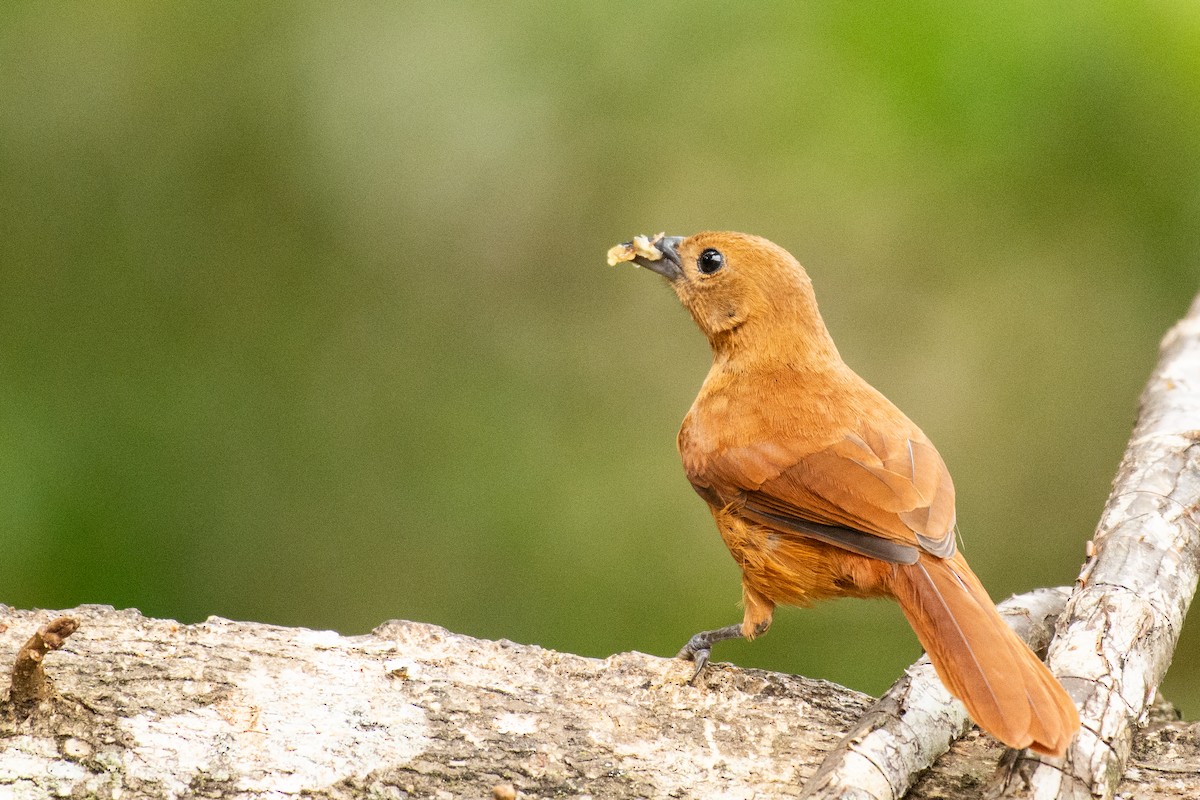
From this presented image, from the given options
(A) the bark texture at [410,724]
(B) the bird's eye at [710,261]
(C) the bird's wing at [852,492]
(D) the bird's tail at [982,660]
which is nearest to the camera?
(D) the bird's tail at [982,660]

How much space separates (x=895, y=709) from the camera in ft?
9.33

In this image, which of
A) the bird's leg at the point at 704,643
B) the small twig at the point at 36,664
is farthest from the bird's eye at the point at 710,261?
the small twig at the point at 36,664

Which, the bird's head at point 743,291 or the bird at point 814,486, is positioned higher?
the bird's head at point 743,291

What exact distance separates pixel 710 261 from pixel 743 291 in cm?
17

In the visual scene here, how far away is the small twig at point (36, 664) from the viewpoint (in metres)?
2.35

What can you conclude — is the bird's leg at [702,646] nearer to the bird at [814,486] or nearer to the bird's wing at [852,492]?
the bird at [814,486]

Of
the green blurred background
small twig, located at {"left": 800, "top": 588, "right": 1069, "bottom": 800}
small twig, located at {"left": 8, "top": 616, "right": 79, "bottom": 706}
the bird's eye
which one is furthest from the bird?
small twig, located at {"left": 8, "top": 616, "right": 79, "bottom": 706}

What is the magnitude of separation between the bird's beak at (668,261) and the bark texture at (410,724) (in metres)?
1.51

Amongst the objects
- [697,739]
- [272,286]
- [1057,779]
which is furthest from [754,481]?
[272,286]

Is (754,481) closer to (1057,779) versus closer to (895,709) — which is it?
(895,709)

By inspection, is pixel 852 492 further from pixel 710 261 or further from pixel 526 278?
pixel 526 278

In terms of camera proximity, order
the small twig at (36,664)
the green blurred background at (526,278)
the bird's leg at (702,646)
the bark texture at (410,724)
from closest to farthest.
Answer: the small twig at (36,664) → the bark texture at (410,724) → the bird's leg at (702,646) → the green blurred background at (526,278)

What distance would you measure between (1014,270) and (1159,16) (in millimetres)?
1093

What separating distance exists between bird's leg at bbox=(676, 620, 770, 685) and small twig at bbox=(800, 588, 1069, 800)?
0.46 m
